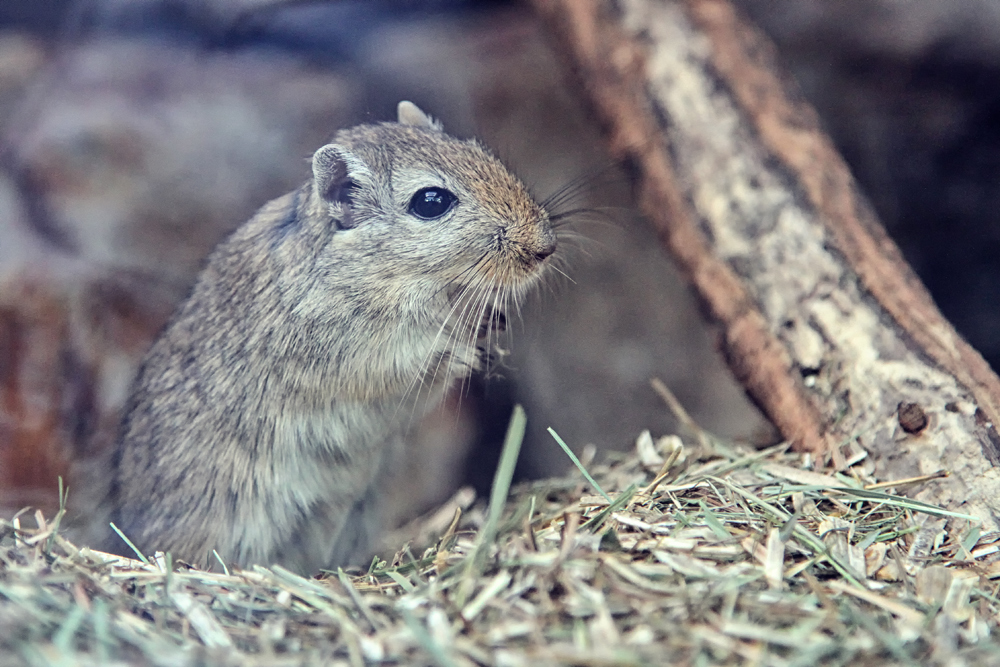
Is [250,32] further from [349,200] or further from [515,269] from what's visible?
[515,269]

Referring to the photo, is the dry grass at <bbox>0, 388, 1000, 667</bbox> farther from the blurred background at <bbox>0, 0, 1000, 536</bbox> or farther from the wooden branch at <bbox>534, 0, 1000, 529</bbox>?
the blurred background at <bbox>0, 0, 1000, 536</bbox>

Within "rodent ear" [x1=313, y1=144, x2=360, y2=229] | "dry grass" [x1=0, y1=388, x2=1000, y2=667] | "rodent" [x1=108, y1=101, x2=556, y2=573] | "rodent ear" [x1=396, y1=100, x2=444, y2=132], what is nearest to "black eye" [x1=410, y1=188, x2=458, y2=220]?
"rodent" [x1=108, y1=101, x2=556, y2=573]

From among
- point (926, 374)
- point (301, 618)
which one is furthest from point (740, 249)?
point (301, 618)

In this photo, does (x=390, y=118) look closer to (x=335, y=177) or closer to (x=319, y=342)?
(x=335, y=177)

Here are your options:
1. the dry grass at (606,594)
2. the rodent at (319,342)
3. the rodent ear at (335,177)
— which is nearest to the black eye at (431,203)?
the rodent at (319,342)

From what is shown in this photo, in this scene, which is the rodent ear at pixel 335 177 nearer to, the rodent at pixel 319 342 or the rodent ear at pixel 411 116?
the rodent at pixel 319 342

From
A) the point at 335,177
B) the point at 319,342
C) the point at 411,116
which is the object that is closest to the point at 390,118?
the point at 411,116
